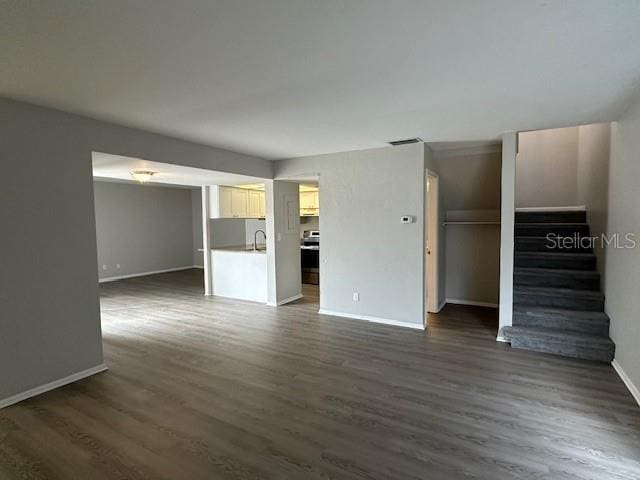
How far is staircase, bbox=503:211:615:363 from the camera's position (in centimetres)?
361

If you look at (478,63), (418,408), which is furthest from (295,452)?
(478,63)

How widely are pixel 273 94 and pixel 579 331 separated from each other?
158 inches

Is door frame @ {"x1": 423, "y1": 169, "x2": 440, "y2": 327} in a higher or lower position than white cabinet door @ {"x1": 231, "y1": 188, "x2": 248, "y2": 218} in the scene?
lower

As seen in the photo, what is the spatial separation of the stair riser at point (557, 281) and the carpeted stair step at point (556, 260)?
0.89ft

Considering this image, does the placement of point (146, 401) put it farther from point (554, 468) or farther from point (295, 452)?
point (554, 468)

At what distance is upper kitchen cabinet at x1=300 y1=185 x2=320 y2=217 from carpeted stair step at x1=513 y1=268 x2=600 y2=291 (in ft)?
16.1

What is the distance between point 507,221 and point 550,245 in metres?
1.35

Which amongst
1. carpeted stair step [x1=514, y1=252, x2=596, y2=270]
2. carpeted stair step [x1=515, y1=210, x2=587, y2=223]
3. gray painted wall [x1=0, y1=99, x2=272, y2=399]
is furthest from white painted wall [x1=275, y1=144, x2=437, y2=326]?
gray painted wall [x1=0, y1=99, x2=272, y2=399]

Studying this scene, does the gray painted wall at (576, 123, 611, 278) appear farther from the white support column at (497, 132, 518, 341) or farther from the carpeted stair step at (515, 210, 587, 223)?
the white support column at (497, 132, 518, 341)

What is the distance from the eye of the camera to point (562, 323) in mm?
3811

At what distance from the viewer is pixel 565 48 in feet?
6.32

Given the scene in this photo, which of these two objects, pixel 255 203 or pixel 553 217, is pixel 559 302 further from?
pixel 255 203

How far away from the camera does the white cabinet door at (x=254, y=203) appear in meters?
7.28

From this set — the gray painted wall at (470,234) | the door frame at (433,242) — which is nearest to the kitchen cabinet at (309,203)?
the gray painted wall at (470,234)
